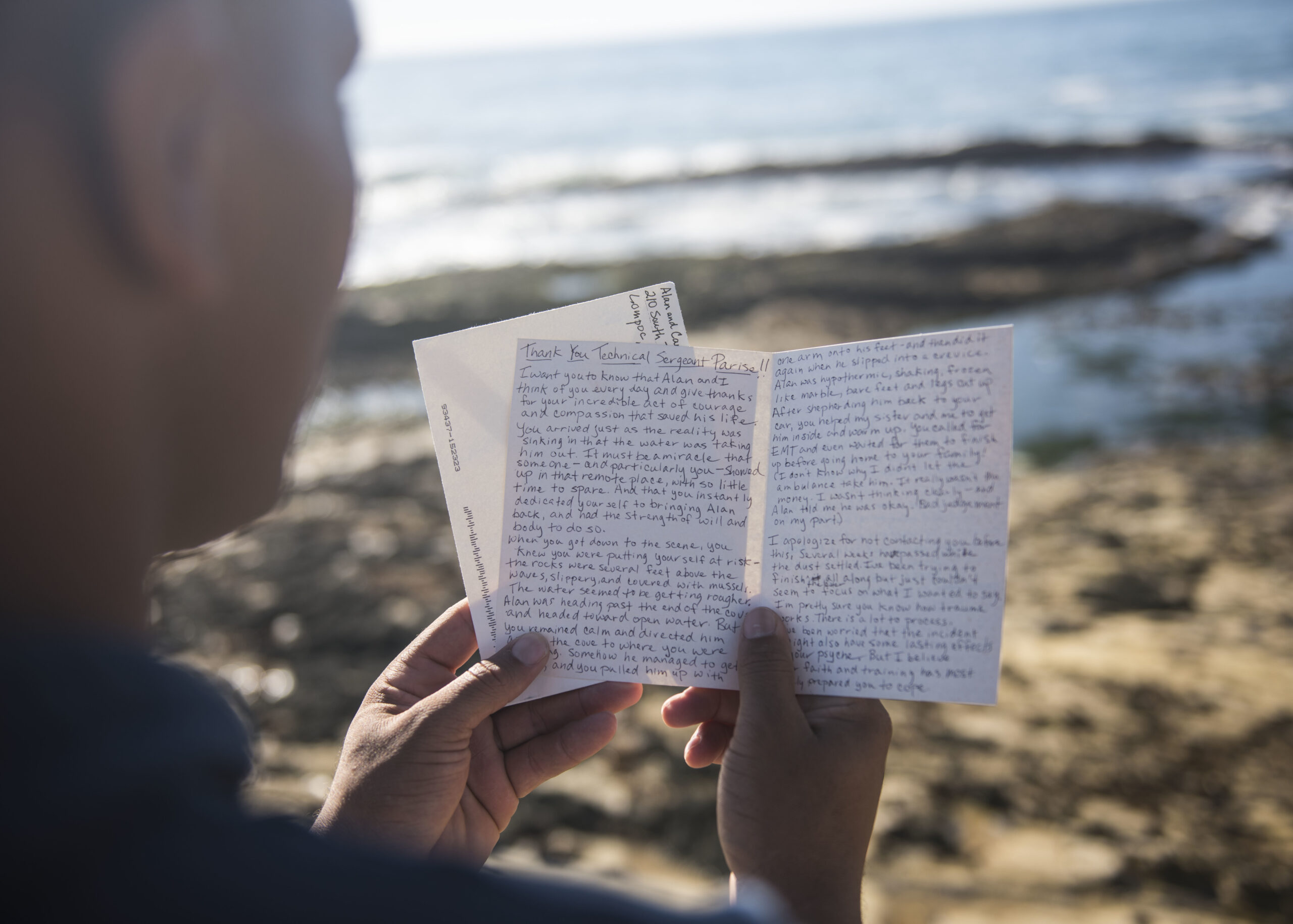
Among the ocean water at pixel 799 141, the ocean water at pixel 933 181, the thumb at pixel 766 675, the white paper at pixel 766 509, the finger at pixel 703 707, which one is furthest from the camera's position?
the ocean water at pixel 799 141

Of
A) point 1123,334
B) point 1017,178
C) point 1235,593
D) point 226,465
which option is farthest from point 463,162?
point 226,465

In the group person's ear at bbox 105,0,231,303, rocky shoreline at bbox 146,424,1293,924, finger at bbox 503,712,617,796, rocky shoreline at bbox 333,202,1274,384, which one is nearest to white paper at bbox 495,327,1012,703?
finger at bbox 503,712,617,796

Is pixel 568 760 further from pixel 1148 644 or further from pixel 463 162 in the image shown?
pixel 463 162

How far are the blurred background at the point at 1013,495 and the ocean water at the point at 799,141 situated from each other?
0.21 meters

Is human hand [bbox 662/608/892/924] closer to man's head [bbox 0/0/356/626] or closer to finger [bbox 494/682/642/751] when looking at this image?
finger [bbox 494/682/642/751]

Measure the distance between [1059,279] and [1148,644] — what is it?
858 centimetres

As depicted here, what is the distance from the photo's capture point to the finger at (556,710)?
1.58 meters

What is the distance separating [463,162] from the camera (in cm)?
2959

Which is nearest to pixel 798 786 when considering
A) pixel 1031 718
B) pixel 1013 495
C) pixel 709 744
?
pixel 709 744

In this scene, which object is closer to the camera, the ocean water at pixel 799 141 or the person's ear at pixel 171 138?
the person's ear at pixel 171 138

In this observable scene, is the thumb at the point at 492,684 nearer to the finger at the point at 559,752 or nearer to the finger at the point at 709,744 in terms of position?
the finger at the point at 559,752

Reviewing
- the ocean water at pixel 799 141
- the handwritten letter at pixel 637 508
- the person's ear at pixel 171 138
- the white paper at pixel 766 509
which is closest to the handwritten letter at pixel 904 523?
the white paper at pixel 766 509

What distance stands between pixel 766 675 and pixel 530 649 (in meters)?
0.39

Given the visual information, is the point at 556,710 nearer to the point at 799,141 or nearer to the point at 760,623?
the point at 760,623
